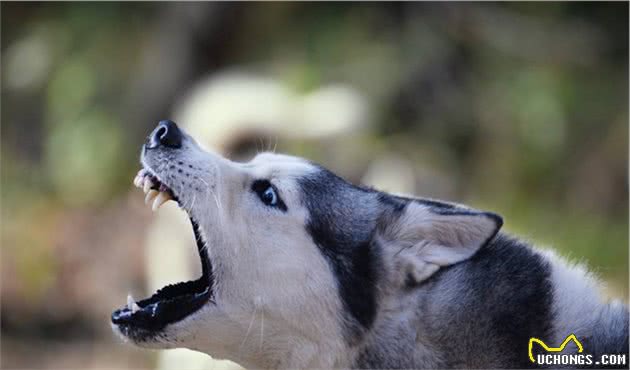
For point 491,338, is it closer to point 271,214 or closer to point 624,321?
point 624,321

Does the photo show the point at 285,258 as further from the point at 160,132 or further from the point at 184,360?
the point at 184,360

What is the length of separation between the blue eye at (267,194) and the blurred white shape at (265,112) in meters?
4.35

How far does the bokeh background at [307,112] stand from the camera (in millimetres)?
10219

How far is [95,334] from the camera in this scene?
10117mm

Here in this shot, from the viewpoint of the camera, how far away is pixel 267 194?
402 centimetres

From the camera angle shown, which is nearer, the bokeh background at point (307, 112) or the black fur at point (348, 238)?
the black fur at point (348, 238)

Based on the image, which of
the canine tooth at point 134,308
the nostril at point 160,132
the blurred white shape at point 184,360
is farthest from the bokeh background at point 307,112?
the canine tooth at point 134,308

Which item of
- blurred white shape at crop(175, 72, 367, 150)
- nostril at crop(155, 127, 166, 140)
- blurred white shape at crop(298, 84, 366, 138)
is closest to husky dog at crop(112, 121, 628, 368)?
nostril at crop(155, 127, 166, 140)

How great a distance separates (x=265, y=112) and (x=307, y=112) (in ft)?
2.46

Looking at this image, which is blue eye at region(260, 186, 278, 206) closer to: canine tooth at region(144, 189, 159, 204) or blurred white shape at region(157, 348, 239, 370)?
canine tooth at region(144, 189, 159, 204)

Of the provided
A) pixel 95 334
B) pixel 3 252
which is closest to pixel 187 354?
pixel 95 334

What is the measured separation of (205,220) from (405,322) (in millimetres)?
818

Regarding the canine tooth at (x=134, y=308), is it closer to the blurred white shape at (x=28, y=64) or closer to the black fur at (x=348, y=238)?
the black fur at (x=348, y=238)

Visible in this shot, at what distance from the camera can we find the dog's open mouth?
390 cm
